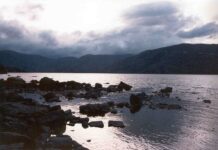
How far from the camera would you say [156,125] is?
61000 mm

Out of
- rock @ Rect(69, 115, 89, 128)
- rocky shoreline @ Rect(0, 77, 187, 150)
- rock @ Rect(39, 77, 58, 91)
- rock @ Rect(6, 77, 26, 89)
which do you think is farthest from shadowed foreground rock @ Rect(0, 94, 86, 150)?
rock @ Rect(6, 77, 26, 89)

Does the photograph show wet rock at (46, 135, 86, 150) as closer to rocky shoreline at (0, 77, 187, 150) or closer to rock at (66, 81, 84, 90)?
rocky shoreline at (0, 77, 187, 150)

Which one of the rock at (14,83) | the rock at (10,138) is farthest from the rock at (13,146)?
the rock at (14,83)

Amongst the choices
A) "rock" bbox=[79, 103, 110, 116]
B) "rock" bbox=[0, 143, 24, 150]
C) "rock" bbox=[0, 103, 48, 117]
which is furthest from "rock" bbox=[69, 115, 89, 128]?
"rock" bbox=[0, 143, 24, 150]

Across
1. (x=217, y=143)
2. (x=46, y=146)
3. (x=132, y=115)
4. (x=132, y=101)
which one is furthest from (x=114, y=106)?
(x=46, y=146)

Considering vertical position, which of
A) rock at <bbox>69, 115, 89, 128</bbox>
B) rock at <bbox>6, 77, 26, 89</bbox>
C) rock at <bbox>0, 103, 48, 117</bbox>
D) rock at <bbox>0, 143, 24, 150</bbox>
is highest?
rock at <bbox>6, 77, 26, 89</bbox>

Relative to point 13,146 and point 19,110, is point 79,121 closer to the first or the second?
point 19,110

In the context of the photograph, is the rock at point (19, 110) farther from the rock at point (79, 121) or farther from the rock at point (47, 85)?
the rock at point (47, 85)

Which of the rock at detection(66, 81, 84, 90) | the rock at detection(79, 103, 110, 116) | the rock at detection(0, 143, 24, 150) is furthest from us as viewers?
the rock at detection(66, 81, 84, 90)

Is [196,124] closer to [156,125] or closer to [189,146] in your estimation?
[156,125]

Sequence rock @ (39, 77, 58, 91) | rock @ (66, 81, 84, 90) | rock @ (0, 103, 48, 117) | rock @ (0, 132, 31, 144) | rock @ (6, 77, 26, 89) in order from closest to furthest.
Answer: rock @ (0, 132, 31, 144), rock @ (0, 103, 48, 117), rock @ (6, 77, 26, 89), rock @ (39, 77, 58, 91), rock @ (66, 81, 84, 90)

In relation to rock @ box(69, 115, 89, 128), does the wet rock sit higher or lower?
higher

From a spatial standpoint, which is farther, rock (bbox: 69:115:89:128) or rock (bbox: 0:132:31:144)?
rock (bbox: 69:115:89:128)

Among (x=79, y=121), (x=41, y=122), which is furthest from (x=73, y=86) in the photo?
(x=41, y=122)
